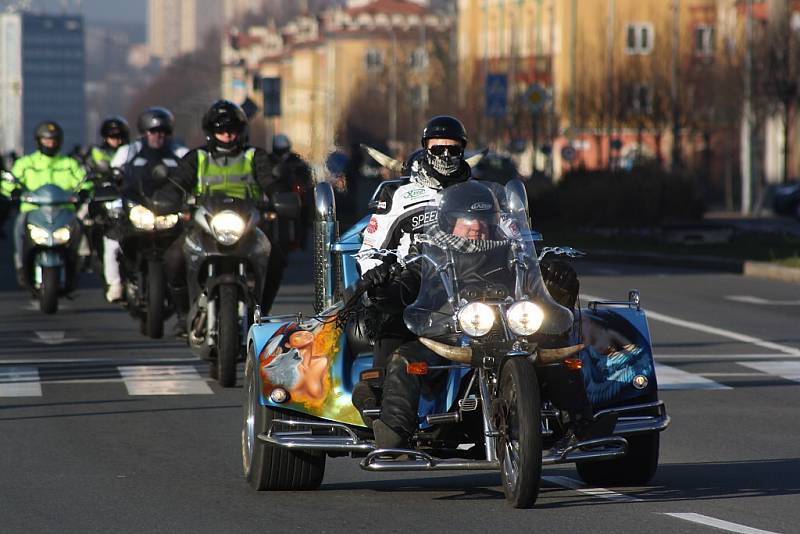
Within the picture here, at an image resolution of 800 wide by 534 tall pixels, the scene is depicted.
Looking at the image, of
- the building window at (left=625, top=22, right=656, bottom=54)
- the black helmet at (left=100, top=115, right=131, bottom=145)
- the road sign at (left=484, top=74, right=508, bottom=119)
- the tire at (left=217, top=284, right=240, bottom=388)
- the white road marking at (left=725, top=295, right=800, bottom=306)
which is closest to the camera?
the tire at (left=217, top=284, right=240, bottom=388)

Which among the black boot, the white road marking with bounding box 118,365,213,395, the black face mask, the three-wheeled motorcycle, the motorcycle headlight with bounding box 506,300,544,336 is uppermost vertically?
the black face mask

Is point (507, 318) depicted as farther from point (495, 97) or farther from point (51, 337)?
point (495, 97)

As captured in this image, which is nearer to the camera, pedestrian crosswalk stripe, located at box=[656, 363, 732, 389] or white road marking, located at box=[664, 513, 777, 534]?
white road marking, located at box=[664, 513, 777, 534]

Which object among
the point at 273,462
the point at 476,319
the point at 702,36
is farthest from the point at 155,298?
the point at 702,36

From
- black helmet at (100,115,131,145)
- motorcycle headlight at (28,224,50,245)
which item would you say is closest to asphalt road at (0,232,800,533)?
motorcycle headlight at (28,224,50,245)

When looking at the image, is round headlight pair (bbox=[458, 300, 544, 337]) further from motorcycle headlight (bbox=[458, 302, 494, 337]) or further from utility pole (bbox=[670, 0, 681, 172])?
utility pole (bbox=[670, 0, 681, 172])

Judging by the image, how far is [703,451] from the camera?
11.5 metres

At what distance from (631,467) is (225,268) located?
5708 mm

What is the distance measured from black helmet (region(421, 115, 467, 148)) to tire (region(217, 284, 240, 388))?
4.13 metres

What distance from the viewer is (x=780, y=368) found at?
1661cm

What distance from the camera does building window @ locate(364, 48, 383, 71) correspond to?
156625mm

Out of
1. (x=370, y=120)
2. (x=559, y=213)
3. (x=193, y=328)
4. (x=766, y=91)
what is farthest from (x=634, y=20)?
(x=193, y=328)

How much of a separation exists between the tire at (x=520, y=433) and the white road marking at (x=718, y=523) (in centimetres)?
66

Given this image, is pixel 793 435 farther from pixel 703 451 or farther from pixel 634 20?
pixel 634 20
